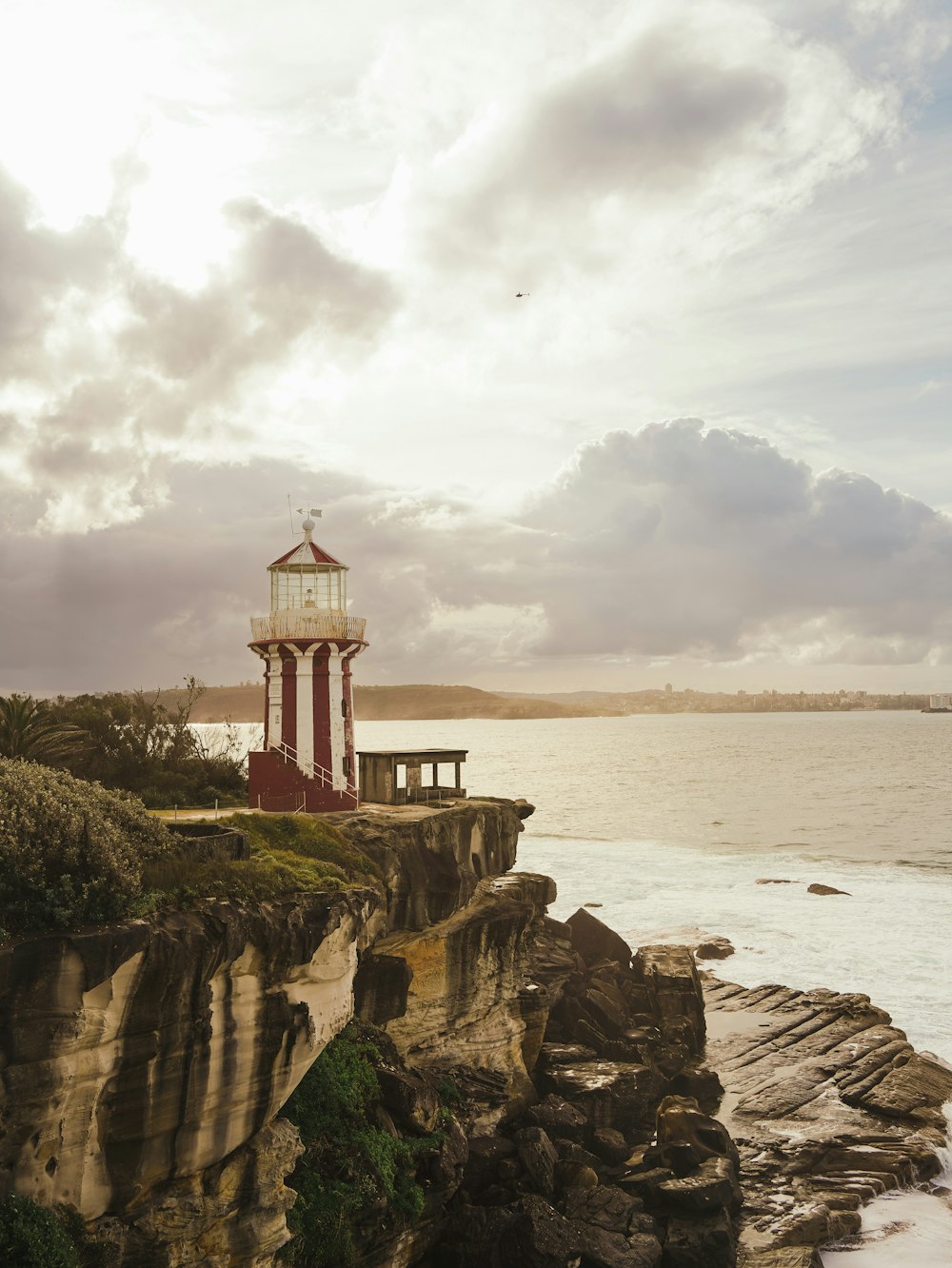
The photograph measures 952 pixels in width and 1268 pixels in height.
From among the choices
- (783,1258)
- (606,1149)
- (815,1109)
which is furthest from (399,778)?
(783,1258)

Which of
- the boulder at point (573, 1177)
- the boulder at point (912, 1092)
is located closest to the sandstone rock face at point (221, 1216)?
the boulder at point (573, 1177)

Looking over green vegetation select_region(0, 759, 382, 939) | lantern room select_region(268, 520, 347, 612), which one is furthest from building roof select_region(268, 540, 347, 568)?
green vegetation select_region(0, 759, 382, 939)

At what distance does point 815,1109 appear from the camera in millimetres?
26078

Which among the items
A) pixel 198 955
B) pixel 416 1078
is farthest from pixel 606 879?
Answer: pixel 198 955

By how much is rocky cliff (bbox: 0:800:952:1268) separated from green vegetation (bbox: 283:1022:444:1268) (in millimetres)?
199

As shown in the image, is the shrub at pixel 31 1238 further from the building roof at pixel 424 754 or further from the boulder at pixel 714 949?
the boulder at pixel 714 949

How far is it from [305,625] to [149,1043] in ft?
46.5

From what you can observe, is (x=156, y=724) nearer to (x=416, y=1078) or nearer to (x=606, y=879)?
(x=416, y=1078)

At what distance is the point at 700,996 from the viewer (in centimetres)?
3144

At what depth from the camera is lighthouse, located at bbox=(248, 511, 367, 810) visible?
26.1 m

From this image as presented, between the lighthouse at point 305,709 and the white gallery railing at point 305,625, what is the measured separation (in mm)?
27

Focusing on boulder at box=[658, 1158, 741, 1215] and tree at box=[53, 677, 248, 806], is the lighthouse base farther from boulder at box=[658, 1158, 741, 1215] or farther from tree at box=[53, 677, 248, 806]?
boulder at box=[658, 1158, 741, 1215]

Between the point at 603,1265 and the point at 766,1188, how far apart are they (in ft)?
19.4

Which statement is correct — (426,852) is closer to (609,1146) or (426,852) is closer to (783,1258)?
(609,1146)
